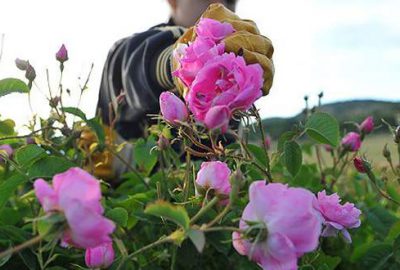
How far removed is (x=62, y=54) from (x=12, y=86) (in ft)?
0.44

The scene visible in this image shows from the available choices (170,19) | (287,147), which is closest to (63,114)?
(287,147)

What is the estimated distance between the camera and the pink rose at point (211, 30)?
787 millimetres

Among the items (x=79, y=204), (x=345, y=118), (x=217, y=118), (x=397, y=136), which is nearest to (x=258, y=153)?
(x=397, y=136)

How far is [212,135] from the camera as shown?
0.67 meters

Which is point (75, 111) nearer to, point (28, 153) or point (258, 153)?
point (28, 153)

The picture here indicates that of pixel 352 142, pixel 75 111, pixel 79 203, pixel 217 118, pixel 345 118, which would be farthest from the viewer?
pixel 345 118

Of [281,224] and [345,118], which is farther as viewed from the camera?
[345,118]

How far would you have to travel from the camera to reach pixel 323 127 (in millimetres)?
890

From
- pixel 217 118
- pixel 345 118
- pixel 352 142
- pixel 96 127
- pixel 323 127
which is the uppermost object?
pixel 217 118

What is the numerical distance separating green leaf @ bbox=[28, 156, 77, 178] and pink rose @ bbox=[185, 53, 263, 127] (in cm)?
29

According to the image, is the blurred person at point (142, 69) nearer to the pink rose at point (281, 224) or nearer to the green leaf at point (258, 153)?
the green leaf at point (258, 153)

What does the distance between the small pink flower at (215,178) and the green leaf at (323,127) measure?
191 millimetres

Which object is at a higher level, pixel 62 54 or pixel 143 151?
pixel 62 54

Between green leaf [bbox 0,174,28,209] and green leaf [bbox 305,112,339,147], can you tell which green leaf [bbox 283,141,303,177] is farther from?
green leaf [bbox 0,174,28,209]
